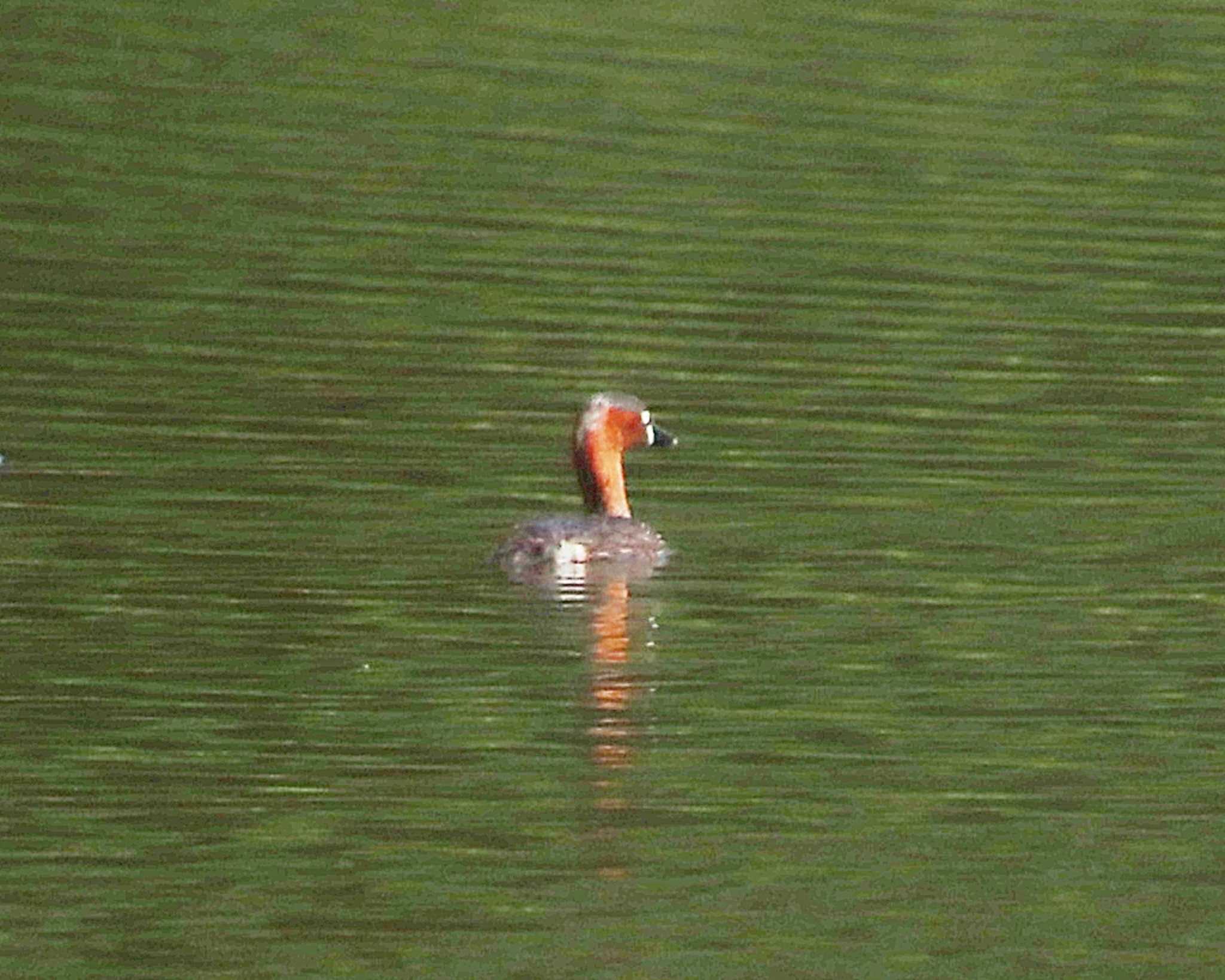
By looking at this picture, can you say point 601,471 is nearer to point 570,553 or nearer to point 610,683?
point 570,553

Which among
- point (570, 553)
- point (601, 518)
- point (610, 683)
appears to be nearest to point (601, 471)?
point (601, 518)

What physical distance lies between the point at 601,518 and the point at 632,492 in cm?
157

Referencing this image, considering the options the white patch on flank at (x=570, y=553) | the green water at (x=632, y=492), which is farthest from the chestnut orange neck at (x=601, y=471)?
the white patch on flank at (x=570, y=553)

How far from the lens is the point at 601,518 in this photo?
16344 mm

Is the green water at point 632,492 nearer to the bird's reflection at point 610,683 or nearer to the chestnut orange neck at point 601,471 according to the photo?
the bird's reflection at point 610,683

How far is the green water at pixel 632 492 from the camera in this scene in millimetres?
11875

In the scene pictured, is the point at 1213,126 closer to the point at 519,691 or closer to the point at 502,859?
the point at 519,691

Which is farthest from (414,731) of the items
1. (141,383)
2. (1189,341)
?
(1189,341)

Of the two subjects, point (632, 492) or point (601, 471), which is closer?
point (601, 471)

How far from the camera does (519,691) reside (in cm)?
1391

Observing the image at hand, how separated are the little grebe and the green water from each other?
181mm

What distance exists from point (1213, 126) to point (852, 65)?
2.60 metres

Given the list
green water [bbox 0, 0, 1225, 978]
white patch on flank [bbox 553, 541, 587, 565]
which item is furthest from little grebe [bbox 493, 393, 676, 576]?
green water [bbox 0, 0, 1225, 978]

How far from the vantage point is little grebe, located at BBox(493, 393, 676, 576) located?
15727 millimetres
